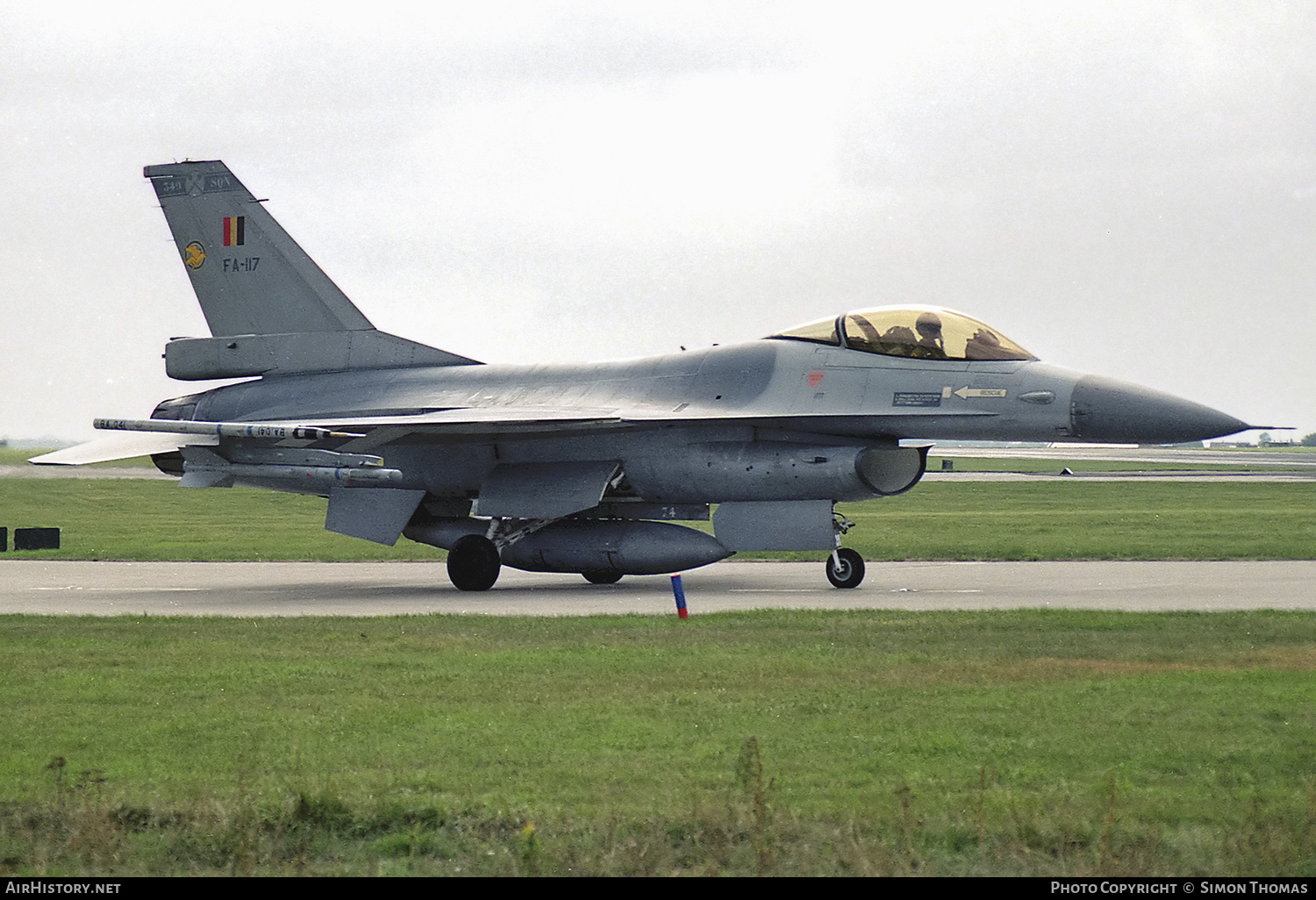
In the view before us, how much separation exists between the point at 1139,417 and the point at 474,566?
27.5ft

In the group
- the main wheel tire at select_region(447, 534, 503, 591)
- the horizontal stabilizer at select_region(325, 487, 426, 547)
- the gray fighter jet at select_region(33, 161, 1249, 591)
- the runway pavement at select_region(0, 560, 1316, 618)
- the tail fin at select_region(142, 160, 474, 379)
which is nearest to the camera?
the runway pavement at select_region(0, 560, 1316, 618)

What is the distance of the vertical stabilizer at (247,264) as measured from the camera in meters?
21.1

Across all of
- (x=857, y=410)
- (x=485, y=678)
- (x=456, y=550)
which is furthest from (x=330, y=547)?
(x=485, y=678)

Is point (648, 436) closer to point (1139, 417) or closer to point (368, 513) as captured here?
point (368, 513)

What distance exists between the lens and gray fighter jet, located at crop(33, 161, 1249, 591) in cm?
1605

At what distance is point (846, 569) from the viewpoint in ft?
56.4

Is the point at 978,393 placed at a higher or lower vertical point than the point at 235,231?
lower

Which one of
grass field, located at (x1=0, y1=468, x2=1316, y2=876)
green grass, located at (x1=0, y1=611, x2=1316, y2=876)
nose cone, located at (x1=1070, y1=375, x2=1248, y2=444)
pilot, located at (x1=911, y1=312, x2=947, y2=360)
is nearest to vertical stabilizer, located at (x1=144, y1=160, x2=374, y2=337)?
grass field, located at (x1=0, y1=468, x2=1316, y2=876)

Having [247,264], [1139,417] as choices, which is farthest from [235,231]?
[1139,417]

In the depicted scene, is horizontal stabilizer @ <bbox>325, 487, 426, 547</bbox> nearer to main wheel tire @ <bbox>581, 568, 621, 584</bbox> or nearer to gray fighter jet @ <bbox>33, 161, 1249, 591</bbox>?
gray fighter jet @ <bbox>33, 161, 1249, 591</bbox>

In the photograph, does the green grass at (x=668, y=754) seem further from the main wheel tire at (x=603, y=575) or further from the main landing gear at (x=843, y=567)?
the main wheel tire at (x=603, y=575)

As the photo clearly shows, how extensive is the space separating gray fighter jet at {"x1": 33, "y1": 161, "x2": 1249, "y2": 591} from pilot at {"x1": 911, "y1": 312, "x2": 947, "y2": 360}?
0.02 metres

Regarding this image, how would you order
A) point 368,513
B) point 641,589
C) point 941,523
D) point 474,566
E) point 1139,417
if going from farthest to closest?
point 941,523, point 368,513, point 474,566, point 641,589, point 1139,417

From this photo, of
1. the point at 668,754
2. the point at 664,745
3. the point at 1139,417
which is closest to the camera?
the point at 668,754
